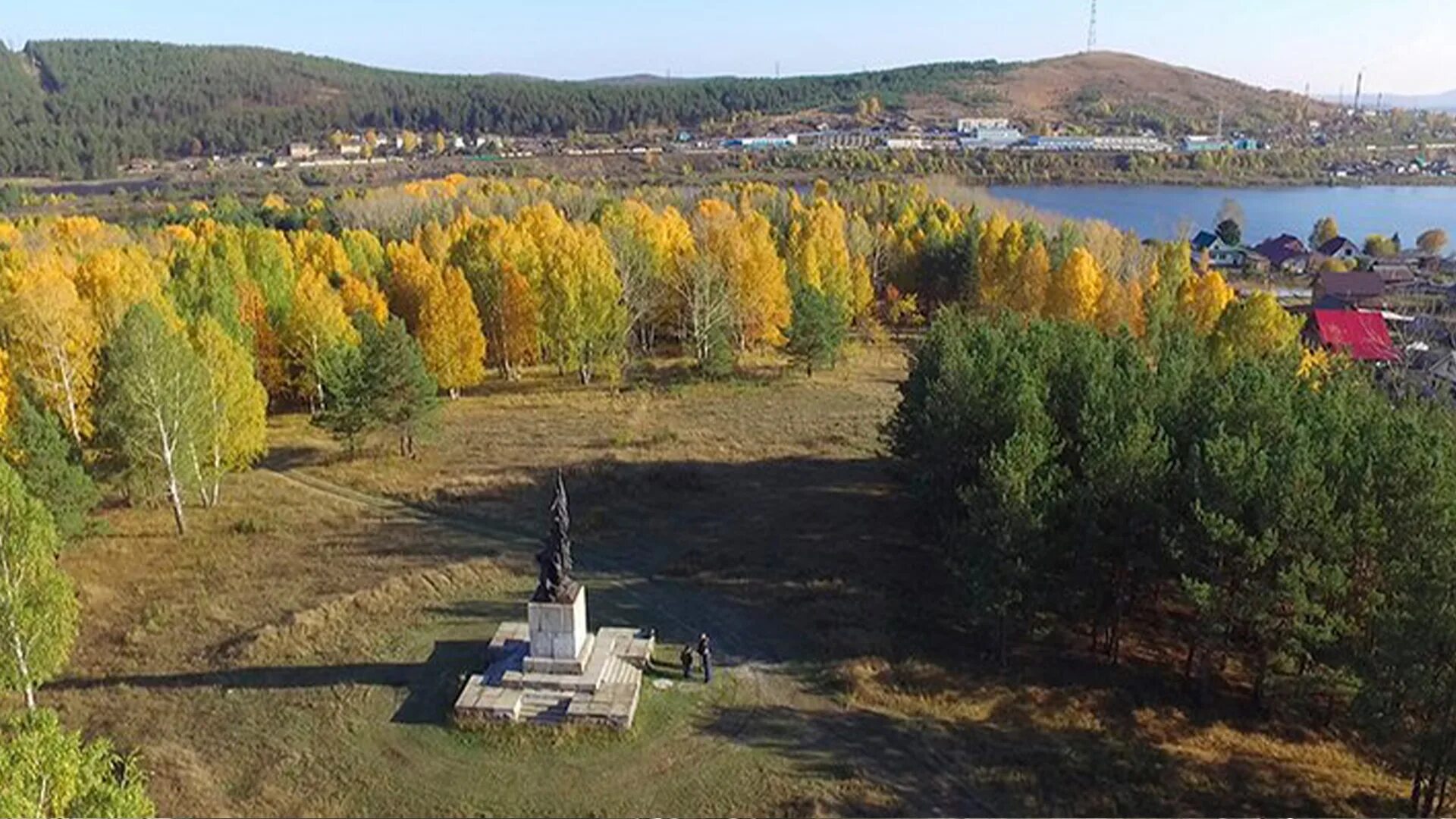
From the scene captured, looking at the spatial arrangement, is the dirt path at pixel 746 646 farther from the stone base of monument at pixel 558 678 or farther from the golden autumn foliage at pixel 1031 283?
the golden autumn foliage at pixel 1031 283

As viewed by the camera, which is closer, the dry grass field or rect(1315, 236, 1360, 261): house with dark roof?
the dry grass field

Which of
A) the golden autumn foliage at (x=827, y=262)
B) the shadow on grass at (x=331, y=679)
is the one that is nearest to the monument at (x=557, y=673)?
the shadow on grass at (x=331, y=679)

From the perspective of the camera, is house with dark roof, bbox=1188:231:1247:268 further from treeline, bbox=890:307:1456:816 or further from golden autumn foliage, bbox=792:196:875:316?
treeline, bbox=890:307:1456:816

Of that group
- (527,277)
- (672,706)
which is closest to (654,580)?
(672,706)

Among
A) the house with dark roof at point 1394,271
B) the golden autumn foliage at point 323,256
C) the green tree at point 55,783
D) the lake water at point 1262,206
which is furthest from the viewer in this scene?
the lake water at point 1262,206

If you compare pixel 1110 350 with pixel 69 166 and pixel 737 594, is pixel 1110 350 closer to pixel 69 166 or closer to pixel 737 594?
pixel 737 594

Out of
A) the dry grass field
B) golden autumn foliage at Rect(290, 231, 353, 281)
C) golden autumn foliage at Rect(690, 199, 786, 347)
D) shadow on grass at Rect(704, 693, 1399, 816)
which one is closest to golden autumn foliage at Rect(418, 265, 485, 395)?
the dry grass field
